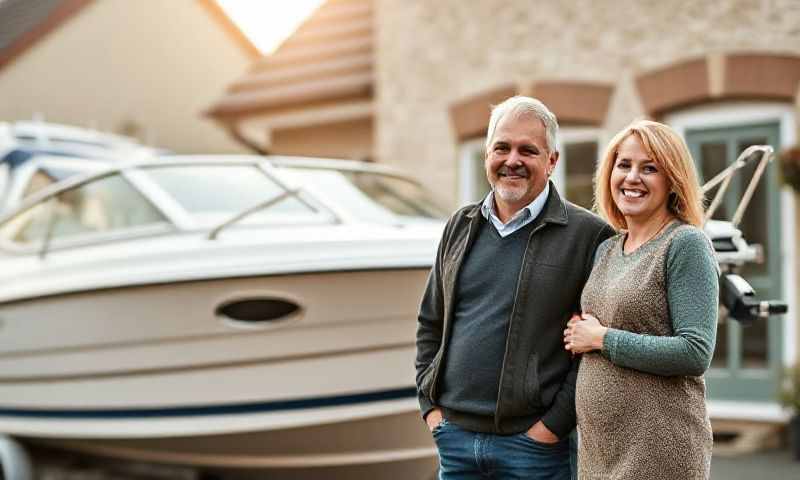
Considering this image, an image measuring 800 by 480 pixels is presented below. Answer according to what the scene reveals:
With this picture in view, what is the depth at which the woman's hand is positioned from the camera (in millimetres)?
2064

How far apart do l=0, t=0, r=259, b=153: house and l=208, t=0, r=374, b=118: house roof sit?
16.2 ft

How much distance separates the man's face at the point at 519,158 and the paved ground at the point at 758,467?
3.99 meters

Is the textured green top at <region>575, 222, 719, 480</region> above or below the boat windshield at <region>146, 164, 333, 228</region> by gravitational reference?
below

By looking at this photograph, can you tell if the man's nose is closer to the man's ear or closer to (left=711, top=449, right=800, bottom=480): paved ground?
the man's ear

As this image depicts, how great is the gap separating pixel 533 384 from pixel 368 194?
10.2 feet

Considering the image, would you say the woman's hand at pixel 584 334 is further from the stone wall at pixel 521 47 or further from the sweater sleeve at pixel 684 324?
the stone wall at pixel 521 47

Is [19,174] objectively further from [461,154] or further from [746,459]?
[746,459]

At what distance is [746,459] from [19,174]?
5593mm

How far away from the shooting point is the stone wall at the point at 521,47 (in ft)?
22.9

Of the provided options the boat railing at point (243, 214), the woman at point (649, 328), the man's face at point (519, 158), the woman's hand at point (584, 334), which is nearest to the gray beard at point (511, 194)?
the man's face at point (519, 158)

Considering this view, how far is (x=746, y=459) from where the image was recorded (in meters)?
6.23

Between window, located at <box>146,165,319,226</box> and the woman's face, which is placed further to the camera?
window, located at <box>146,165,319,226</box>

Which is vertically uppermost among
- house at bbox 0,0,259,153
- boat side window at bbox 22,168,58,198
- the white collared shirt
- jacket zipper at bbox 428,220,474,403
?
house at bbox 0,0,259,153

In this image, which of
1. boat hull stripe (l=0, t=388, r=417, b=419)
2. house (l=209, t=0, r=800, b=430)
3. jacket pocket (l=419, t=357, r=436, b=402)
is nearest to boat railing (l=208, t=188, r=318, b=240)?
boat hull stripe (l=0, t=388, r=417, b=419)
